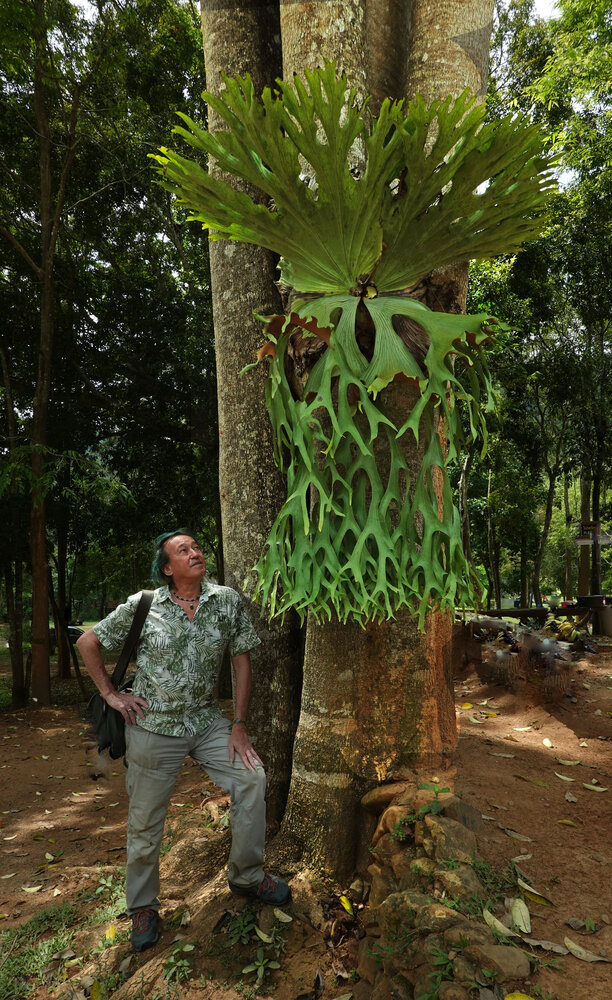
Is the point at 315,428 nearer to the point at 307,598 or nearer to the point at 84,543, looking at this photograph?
the point at 307,598

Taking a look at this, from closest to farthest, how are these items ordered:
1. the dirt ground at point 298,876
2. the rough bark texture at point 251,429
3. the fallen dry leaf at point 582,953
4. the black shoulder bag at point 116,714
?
the fallen dry leaf at point 582,953, the dirt ground at point 298,876, the black shoulder bag at point 116,714, the rough bark texture at point 251,429

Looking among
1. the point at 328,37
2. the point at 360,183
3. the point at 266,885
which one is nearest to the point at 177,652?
the point at 266,885

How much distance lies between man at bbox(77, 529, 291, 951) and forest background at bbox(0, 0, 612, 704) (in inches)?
186

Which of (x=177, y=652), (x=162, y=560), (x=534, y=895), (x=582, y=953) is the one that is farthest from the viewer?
(x=162, y=560)

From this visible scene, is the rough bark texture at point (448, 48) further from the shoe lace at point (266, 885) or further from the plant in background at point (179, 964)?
the plant in background at point (179, 964)

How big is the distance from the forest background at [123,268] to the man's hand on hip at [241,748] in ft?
16.4

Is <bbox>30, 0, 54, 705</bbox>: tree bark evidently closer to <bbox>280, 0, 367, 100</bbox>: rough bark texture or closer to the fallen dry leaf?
<bbox>280, 0, 367, 100</bbox>: rough bark texture

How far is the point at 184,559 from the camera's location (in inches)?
106

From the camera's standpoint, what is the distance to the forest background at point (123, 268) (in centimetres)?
792

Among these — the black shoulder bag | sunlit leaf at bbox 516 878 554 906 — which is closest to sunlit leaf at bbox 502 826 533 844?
sunlit leaf at bbox 516 878 554 906

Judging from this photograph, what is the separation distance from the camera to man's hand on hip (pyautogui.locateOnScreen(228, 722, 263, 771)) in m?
2.59

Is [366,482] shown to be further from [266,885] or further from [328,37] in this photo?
[328,37]

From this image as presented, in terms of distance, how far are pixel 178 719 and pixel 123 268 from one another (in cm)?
885

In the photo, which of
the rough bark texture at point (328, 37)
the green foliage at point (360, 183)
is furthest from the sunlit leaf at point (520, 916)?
the rough bark texture at point (328, 37)
